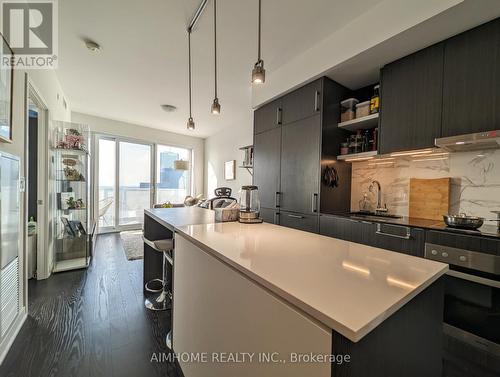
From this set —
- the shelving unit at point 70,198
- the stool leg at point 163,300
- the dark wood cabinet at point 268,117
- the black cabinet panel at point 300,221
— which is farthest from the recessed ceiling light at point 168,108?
the stool leg at point 163,300

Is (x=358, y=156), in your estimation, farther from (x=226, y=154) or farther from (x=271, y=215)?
(x=226, y=154)

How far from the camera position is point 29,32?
85.6 inches

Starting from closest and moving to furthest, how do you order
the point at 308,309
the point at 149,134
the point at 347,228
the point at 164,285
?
1. the point at 308,309
2. the point at 347,228
3. the point at 164,285
4. the point at 149,134

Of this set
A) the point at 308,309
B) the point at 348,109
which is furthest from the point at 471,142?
the point at 308,309

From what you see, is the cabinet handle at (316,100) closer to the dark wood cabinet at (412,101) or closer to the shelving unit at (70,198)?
the dark wood cabinet at (412,101)

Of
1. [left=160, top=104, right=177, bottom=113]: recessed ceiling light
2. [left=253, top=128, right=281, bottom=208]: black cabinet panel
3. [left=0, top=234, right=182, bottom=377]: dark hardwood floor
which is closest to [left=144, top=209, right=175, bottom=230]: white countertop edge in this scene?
[left=0, top=234, right=182, bottom=377]: dark hardwood floor

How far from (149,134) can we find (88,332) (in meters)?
5.17

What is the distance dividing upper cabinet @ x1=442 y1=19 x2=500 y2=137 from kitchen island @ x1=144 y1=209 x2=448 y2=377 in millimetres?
1370

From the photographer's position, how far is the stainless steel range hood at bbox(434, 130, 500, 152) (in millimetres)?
1465

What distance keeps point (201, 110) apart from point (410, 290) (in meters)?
4.66

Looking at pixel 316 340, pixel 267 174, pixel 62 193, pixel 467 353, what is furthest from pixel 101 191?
pixel 467 353

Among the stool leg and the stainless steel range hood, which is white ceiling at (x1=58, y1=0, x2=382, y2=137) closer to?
the stainless steel range hood

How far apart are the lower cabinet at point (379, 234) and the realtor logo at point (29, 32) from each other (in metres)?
2.98

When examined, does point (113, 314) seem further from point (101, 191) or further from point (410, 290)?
point (101, 191)
